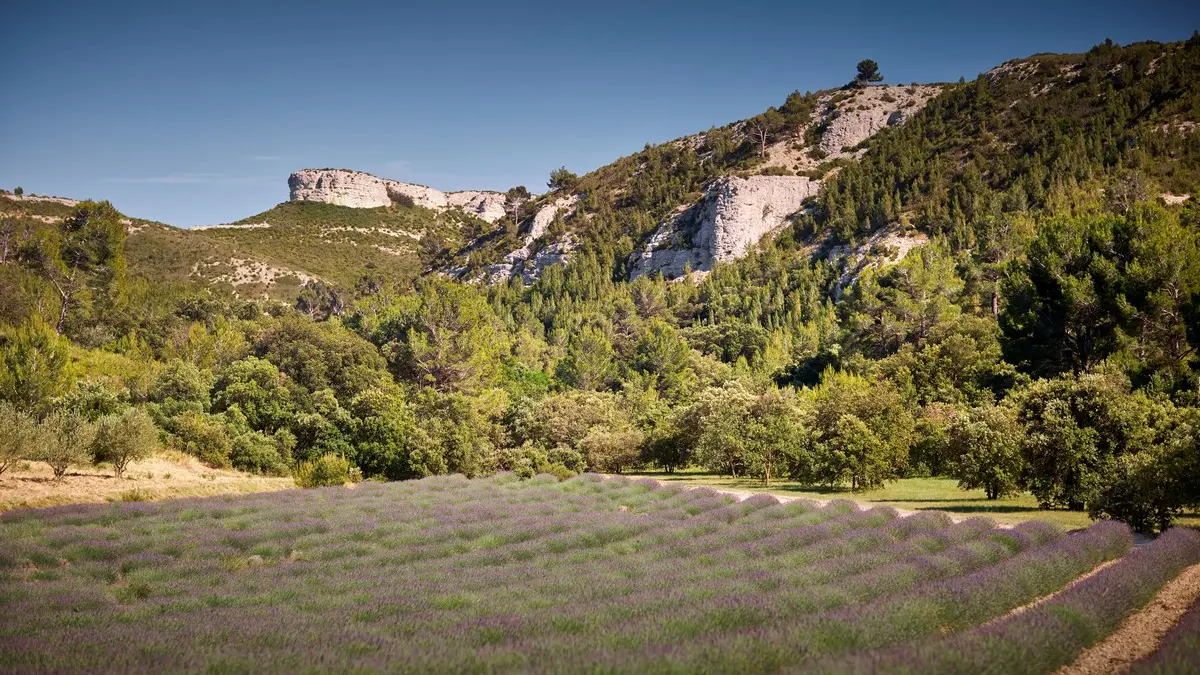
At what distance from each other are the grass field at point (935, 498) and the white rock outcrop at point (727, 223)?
97670 millimetres

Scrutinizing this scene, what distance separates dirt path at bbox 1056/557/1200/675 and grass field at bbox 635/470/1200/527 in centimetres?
703

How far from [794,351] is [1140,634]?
75715mm

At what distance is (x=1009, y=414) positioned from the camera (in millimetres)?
25797

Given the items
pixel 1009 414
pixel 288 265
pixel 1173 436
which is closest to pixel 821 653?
pixel 1173 436

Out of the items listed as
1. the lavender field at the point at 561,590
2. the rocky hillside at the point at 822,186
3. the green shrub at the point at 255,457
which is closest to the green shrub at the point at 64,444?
the lavender field at the point at 561,590

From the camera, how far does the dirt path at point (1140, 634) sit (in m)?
8.52

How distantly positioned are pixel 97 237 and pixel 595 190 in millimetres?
128883

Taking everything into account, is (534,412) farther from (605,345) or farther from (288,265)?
(288,265)

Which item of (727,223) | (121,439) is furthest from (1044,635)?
(727,223)

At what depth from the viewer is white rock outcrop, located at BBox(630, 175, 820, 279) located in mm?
134625

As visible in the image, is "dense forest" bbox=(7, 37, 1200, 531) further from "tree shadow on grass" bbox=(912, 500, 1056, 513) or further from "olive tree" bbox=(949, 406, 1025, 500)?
"tree shadow on grass" bbox=(912, 500, 1056, 513)

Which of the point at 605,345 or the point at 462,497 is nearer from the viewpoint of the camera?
the point at 462,497

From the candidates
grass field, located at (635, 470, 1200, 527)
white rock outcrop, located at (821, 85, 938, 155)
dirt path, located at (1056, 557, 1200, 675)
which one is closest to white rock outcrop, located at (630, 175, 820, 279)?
white rock outcrop, located at (821, 85, 938, 155)

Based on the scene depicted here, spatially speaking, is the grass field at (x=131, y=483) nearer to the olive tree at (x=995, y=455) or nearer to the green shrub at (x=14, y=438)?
the green shrub at (x=14, y=438)
